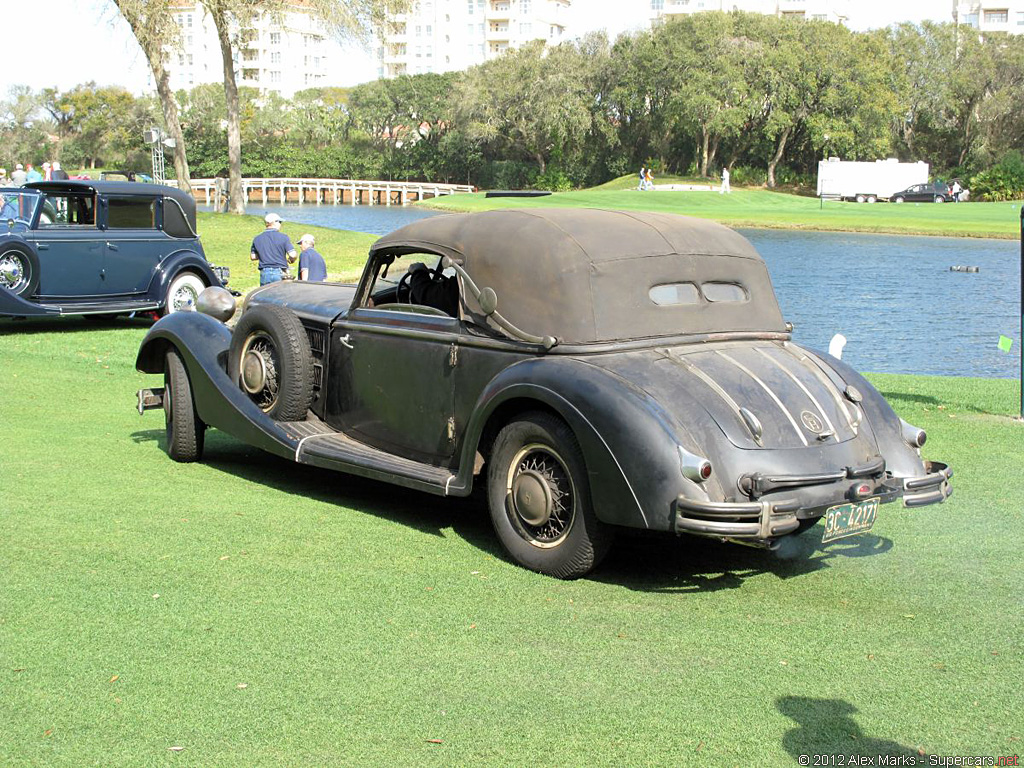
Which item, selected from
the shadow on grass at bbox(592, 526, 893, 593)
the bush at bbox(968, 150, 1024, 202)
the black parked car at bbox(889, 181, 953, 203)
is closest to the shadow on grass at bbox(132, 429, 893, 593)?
the shadow on grass at bbox(592, 526, 893, 593)

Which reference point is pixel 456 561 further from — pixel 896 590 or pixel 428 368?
pixel 896 590

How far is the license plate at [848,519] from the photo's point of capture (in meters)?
5.57

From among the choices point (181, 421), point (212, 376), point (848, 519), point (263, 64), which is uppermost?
point (263, 64)

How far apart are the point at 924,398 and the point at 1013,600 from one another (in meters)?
6.95

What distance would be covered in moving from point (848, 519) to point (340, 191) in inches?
3323

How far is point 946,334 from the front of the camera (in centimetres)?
2262

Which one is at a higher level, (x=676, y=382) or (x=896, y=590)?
(x=676, y=382)

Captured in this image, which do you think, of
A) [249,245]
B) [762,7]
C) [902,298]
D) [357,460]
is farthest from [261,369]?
[762,7]

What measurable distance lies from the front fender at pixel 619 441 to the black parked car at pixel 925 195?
71.5 meters

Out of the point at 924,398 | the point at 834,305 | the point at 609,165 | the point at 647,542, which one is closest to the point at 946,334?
the point at 834,305

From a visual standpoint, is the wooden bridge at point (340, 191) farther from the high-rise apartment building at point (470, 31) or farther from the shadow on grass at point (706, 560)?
the shadow on grass at point (706, 560)

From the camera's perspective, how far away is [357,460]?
691cm

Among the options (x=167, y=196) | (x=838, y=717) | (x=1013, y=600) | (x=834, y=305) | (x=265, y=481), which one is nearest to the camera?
(x=838, y=717)

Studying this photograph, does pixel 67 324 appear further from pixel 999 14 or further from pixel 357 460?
pixel 999 14
